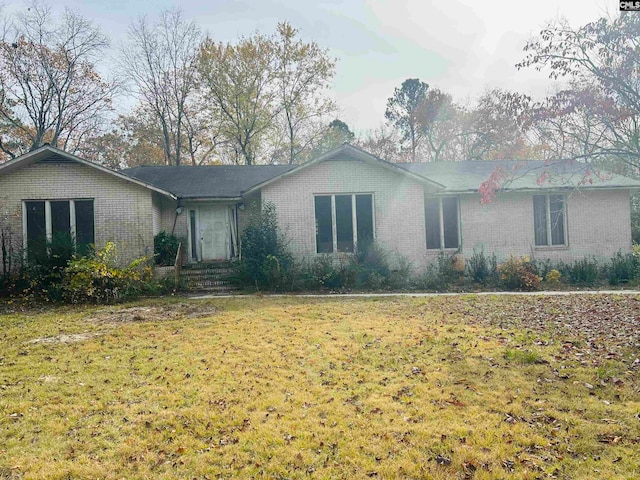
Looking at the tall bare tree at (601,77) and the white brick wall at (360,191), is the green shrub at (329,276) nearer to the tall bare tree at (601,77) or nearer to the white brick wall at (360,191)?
the white brick wall at (360,191)

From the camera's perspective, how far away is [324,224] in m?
14.6

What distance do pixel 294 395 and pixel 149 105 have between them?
30668 mm

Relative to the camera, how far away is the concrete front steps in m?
13.5

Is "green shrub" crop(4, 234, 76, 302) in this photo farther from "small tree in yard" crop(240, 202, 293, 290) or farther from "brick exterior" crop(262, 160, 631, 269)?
"brick exterior" crop(262, 160, 631, 269)

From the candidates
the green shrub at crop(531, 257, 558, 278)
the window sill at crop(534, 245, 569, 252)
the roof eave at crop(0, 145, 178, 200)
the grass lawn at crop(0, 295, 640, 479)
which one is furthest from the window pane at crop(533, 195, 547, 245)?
the roof eave at crop(0, 145, 178, 200)

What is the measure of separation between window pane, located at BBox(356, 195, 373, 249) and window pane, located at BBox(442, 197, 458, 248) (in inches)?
119

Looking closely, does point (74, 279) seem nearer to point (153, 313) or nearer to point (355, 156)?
point (153, 313)

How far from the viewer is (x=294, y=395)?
482cm

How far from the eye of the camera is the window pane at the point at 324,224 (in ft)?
47.8

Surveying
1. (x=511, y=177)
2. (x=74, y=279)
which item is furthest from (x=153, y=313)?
(x=511, y=177)

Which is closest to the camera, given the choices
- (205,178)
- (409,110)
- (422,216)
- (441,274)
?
(441,274)

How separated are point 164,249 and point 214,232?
243 cm

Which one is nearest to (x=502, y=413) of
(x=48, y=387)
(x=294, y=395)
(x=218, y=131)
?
(x=294, y=395)

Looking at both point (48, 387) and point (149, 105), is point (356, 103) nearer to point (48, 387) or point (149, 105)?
point (149, 105)
